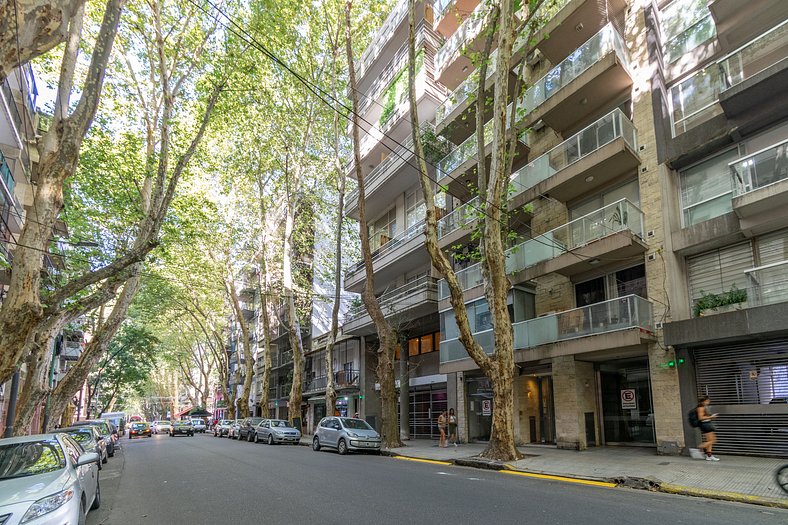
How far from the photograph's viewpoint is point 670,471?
10250 millimetres

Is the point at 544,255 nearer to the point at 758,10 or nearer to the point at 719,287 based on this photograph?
the point at 719,287

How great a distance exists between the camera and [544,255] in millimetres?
17062

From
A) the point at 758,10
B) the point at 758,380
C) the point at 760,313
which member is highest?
the point at 758,10

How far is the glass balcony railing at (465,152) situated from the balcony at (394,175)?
5.15ft

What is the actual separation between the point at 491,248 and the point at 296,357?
1653 centimetres

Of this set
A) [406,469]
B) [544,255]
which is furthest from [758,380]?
[406,469]

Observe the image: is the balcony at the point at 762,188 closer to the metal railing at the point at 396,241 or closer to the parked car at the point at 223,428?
the metal railing at the point at 396,241

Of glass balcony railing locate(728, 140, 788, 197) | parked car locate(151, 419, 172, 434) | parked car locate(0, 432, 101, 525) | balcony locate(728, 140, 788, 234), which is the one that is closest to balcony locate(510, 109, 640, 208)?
glass balcony railing locate(728, 140, 788, 197)

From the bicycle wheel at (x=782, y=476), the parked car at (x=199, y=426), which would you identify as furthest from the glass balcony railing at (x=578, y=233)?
the parked car at (x=199, y=426)

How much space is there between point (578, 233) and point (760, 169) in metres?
5.20

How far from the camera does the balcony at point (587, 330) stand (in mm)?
13867

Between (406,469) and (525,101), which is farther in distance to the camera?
(525,101)

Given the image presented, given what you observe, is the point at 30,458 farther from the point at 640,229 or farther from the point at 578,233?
the point at 640,229

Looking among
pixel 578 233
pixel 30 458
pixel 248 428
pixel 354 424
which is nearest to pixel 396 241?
pixel 354 424
